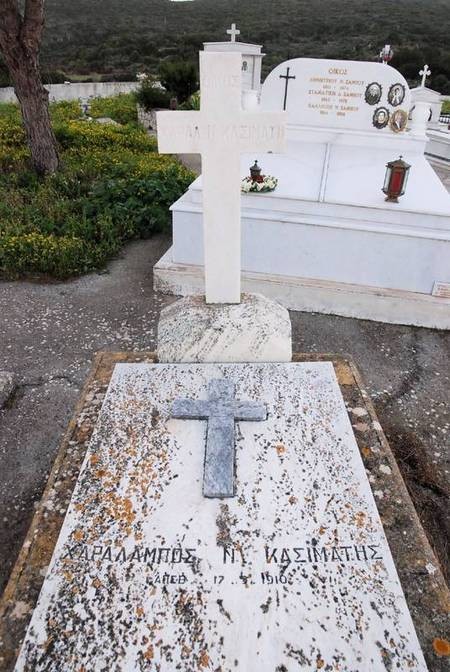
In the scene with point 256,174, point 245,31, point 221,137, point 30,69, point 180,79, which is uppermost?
point 221,137

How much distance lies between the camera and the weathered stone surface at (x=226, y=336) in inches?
101

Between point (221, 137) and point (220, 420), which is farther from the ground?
point (221, 137)

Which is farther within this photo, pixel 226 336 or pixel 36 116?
pixel 36 116

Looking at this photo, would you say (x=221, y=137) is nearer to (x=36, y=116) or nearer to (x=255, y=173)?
(x=255, y=173)

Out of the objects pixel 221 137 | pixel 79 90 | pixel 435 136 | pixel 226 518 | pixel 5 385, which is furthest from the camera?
pixel 79 90

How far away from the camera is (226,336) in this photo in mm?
2551

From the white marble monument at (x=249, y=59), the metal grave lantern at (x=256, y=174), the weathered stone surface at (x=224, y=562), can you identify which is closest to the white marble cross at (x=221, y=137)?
the weathered stone surface at (x=224, y=562)

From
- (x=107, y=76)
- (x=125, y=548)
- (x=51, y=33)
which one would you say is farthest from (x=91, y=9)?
(x=125, y=548)

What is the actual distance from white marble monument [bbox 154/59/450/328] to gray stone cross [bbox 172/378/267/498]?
2.49 metres

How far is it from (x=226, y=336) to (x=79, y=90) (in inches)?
795

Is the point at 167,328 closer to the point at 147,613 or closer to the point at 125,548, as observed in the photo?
the point at 125,548

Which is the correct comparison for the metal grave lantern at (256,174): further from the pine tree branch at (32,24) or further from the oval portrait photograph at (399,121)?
the pine tree branch at (32,24)

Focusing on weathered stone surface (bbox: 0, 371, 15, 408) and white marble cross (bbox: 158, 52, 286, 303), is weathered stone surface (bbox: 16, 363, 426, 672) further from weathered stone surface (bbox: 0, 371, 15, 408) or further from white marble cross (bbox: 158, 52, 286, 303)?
weathered stone surface (bbox: 0, 371, 15, 408)

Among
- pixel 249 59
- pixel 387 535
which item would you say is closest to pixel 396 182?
pixel 387 535
